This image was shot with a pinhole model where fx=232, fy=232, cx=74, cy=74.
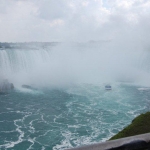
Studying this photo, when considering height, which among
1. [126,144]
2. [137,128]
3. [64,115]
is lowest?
[64,115]

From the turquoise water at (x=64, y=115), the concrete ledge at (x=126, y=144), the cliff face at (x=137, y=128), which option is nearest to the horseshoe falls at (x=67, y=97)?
the turquoise water at (x=64, y=115)

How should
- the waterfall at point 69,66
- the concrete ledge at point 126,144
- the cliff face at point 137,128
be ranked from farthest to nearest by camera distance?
the waterfall at point 69,66
the cliff face at point 137,128
the concrete ledge at point 126,144

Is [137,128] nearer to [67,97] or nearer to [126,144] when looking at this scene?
[126,144]

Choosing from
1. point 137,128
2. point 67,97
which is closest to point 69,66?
point 67,97

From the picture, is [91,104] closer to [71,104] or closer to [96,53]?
[71,104]

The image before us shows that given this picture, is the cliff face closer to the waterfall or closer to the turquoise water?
the turquoise water

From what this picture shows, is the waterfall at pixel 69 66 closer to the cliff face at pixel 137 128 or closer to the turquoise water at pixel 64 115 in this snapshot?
Result: the turquoise water at pixel 64 115

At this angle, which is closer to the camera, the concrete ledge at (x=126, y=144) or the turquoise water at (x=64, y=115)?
the concrete ledge at (x=126, y=144)
